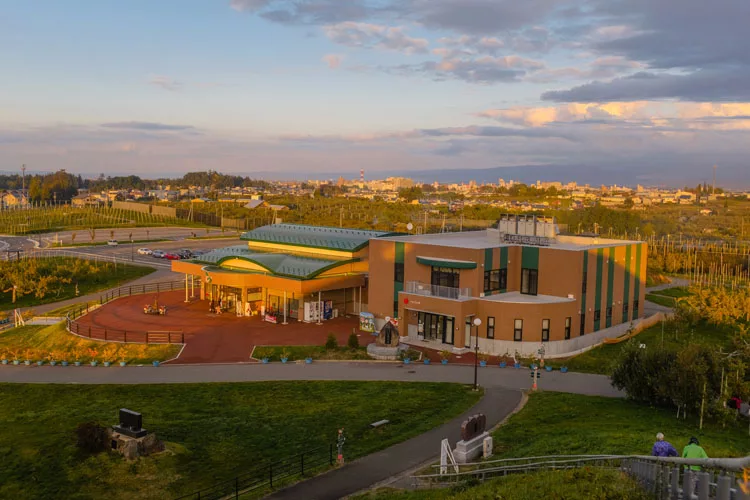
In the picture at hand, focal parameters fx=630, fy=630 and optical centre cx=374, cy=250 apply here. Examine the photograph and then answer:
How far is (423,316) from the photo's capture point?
3509 cm

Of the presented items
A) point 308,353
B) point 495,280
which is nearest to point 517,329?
point 495,280

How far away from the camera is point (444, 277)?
115 feet

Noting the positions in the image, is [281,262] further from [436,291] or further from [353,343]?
[436,291]

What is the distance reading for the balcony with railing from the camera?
111ft

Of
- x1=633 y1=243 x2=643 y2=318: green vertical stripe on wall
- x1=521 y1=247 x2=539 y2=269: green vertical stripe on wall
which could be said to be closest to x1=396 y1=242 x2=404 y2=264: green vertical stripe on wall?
x1=521 y1=247 x2=539 y2=269: green vertical stripe on wall

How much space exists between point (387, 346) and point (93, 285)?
37428 millimetres

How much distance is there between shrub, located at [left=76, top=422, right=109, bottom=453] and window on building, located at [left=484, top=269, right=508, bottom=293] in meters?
21.2

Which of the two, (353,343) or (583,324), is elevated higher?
(583,324)

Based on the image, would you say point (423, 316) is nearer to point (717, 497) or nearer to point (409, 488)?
point (409, 488)

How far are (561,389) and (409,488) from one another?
12.4 metres

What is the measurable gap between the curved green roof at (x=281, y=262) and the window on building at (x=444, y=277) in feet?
27.1

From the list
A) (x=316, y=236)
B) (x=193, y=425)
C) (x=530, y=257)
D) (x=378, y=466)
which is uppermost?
(x=316, y=236)

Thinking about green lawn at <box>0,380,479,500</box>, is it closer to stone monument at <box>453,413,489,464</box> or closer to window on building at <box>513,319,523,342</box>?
stone monument at <box>453,413,489,464</box>

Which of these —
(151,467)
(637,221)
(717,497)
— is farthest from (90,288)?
(637,221)
